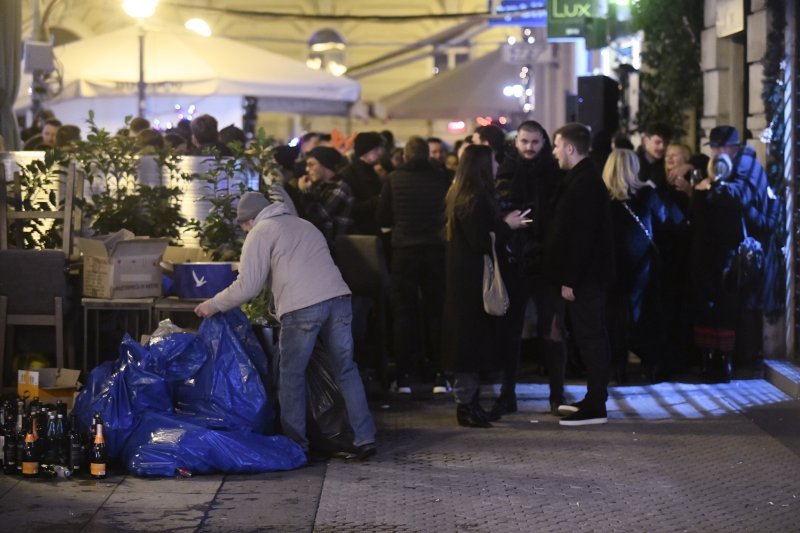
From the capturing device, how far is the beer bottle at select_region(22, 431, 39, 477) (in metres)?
8.72

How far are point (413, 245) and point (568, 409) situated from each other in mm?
1906

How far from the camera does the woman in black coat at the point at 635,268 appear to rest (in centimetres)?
1203

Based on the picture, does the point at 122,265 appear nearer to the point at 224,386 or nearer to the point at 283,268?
the point at 224,386

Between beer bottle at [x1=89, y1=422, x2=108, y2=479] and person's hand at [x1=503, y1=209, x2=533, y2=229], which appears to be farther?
person's hand at [x1=503, y1=209, x2=533, y2=229]

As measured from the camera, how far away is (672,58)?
17750 mm

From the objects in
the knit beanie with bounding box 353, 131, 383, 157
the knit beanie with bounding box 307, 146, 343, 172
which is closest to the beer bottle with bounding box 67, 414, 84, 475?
the knit beanie with bounding box 307, 146, 343, 172

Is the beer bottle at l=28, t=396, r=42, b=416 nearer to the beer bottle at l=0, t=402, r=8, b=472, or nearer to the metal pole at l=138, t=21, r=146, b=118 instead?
the beer bottle at l=0, t=402, r=8, b=472

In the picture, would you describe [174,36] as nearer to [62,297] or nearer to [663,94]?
[663,94]

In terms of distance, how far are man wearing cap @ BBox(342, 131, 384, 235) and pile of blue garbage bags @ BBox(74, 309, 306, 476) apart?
134 inches

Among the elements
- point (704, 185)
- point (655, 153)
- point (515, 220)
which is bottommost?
point (515, 220)

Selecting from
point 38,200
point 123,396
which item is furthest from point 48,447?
point 38,200

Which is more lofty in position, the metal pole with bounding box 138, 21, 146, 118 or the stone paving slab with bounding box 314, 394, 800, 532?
the metal pole with bounding box 138, 21, 146, 118

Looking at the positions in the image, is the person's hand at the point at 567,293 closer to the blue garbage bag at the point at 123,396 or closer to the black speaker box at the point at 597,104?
the blue garbage bag at the point at 123,396

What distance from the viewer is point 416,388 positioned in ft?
40.1
